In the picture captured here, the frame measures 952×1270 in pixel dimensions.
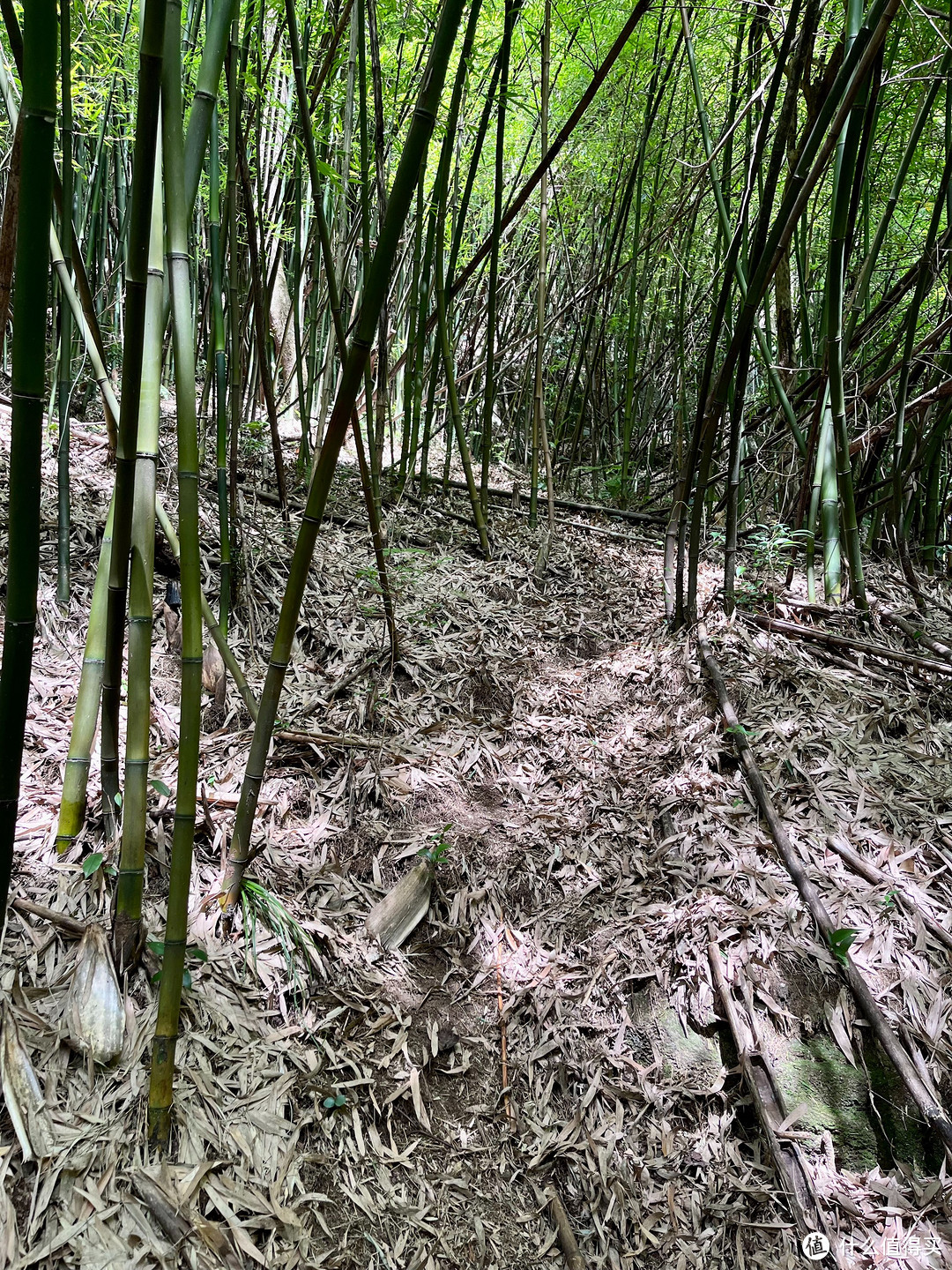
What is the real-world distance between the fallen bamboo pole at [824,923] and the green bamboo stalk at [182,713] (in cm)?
100

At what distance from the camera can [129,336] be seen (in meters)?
0.73

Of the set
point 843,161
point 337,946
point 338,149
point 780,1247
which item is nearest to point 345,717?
point 337,946

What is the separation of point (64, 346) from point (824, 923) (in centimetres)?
168

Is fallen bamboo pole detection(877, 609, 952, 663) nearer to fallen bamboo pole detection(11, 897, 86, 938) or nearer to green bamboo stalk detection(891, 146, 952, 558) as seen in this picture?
green bamboo stalk detection(891, 146, 952, 558)

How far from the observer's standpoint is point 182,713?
0.83 m

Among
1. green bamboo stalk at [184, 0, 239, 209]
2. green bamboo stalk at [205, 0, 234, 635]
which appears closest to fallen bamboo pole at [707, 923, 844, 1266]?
green bamboo stalk at [205, 0, 234, 635]

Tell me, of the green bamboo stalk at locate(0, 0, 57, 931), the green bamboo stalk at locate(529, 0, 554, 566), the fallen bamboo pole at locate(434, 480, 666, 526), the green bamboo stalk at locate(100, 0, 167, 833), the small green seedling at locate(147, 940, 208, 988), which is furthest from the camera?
the fallen bamboo pole at locate(434, 480, 666, 526)

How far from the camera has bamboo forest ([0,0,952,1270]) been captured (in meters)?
0.81

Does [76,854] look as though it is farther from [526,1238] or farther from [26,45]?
[26,45]

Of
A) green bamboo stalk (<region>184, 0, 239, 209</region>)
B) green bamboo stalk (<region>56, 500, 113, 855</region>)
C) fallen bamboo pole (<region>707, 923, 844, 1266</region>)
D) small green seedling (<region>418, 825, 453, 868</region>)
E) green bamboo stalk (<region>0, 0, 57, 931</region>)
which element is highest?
green bamboo stalk (<region>184, 0, 239, 209</region>)

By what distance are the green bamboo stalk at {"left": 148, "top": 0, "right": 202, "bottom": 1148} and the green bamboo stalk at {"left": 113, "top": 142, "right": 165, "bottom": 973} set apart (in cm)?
6

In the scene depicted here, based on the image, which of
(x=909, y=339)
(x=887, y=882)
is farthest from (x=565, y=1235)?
(x=909, y=339)

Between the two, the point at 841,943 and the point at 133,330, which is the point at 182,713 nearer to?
the point at 133,330

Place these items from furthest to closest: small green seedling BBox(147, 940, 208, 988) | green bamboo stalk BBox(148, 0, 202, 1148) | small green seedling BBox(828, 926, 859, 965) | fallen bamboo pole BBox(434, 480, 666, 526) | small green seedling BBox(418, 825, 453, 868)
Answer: fallen bamboo pole BBox(434, 480, 666, 526)
small green seedling BBox(418, 825, 453, 868)
small green seedling BBox(828, 926, 859, 965)
small green seedling BBox(147, 940, 208, 988)
green bamboo stalk BBox(148, 0, 202, 1148)
